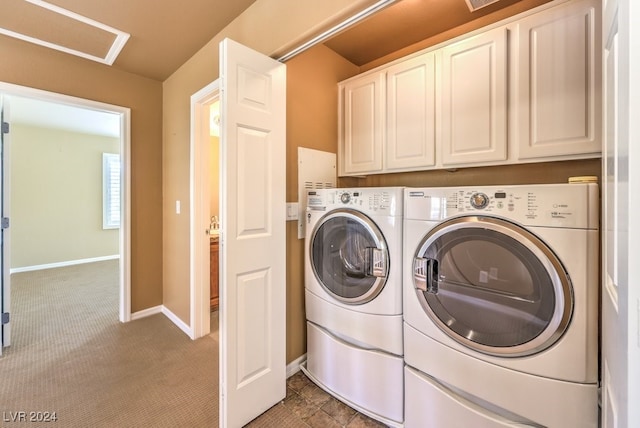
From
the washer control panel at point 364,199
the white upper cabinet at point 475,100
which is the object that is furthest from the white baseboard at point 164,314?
the white upper cabinet at point 475,100

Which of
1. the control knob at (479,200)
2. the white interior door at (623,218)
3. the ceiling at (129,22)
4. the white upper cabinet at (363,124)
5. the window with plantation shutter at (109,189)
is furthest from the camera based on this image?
the window with plantation shutter at (109,189)

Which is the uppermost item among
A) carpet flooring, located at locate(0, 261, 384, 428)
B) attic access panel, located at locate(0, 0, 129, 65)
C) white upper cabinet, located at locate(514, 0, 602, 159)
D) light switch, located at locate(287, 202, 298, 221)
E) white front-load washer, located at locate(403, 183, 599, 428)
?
attic access panel, located at locate(0, 0, 129, 65)

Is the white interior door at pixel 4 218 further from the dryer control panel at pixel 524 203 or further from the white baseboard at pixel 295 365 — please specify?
the dryer control panel at pixel 524 203

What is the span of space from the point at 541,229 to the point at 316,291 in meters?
1.23

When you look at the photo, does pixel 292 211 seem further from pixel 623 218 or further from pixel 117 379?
pixel 117 379

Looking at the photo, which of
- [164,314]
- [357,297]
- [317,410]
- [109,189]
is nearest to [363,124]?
[357,297]

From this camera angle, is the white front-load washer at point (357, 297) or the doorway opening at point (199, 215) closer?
the white front-load washer at point (357, 297)

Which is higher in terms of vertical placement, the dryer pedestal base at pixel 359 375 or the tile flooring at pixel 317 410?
the dryer pedestal base at pixel 359 375

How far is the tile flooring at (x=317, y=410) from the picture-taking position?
58.7 inches

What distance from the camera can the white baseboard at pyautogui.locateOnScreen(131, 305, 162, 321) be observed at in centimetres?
273

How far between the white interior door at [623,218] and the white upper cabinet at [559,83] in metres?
0.59

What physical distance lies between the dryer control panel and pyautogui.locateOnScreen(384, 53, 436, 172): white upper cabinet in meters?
0.58

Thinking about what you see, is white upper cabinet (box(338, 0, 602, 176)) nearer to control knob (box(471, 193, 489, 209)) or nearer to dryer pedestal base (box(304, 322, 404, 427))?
control knob (box(471, 193, 489, 209))

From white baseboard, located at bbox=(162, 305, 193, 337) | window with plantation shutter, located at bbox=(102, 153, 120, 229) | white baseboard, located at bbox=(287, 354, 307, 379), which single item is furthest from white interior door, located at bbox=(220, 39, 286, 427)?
window with plantation shutter, located at bbox=(102, 153, 120, 229)
